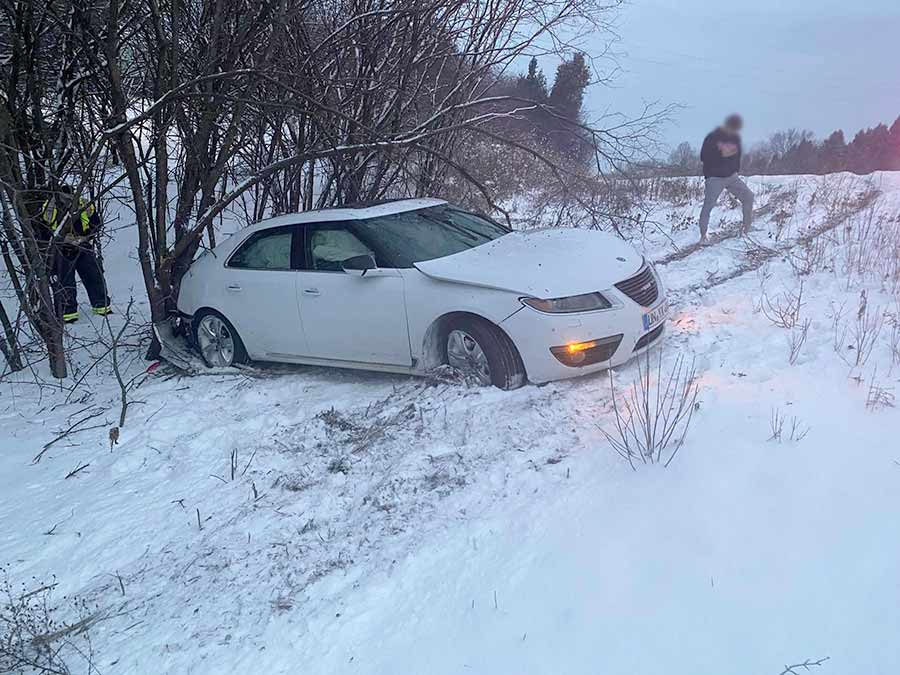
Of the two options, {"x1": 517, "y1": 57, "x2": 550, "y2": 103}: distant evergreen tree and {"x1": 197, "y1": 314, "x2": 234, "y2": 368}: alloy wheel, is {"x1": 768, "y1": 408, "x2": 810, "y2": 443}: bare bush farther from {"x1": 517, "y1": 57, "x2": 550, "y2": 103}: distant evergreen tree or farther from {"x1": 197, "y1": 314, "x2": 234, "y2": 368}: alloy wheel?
{"x1": 517, "y1": 57, "x2": 550, "y2": 103}: distant evergreen tree

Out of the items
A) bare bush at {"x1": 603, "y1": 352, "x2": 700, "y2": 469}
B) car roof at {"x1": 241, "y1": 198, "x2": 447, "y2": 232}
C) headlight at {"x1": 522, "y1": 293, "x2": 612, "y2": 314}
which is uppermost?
car roof at {"x1": 241, "y1": 198, "x2": 447, "y2": 232}

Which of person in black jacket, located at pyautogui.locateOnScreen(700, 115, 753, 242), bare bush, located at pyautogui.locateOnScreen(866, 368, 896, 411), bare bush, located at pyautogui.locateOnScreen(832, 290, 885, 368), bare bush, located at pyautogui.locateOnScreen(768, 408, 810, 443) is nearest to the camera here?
bare bush, located at pyautogui.locateOnScreen(768, 408, 810, 443)

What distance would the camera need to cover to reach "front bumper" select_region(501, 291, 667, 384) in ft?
13.8

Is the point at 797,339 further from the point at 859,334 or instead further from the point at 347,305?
Result: the point at 347,305

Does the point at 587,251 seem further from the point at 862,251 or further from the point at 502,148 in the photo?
the point at 502,148

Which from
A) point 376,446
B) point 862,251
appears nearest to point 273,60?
point 376,446

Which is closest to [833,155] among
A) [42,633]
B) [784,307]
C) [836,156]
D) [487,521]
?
[836,156]

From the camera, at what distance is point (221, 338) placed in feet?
19.8

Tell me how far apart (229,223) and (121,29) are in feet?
23.7

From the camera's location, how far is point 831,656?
2.04 metres

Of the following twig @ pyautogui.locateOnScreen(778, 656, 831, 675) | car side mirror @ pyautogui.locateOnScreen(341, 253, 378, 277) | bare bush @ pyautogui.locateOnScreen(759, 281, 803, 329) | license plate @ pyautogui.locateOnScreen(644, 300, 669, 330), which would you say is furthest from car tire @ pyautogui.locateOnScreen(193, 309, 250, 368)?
twig @ pyautogui.locateOnScreen(778, 656, 831, 675)

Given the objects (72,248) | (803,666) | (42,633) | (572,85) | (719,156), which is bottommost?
(42,633)

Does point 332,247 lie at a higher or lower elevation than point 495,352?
higher

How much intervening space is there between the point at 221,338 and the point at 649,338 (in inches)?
149
